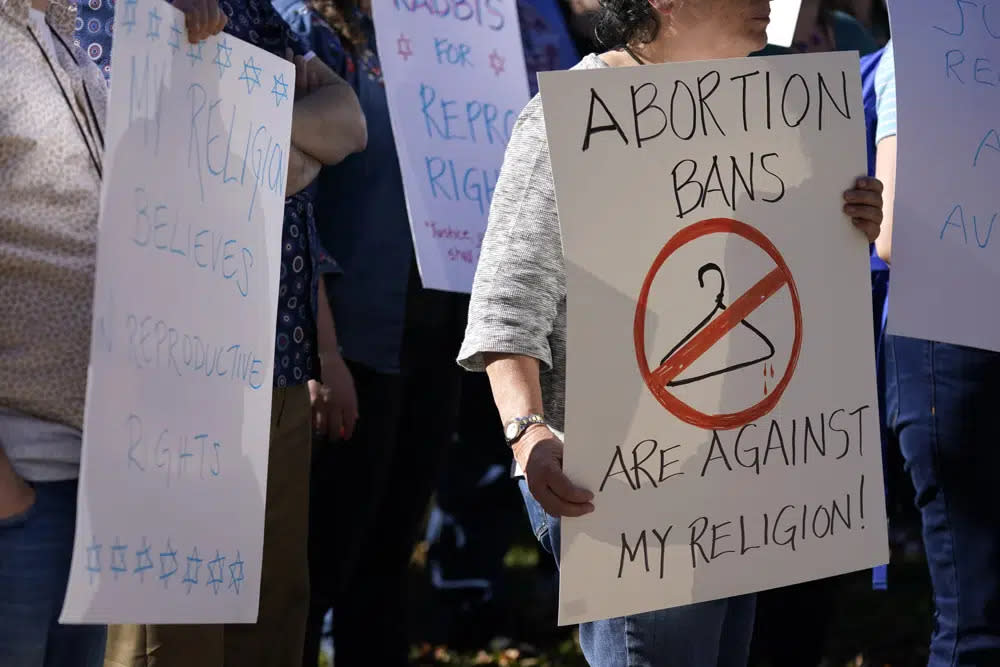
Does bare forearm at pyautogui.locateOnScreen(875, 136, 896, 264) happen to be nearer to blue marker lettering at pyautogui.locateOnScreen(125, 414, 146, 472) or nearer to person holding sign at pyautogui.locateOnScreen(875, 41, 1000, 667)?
person holding sign at pyautogui.locateOnScreen(875, 41, 1000, 667)

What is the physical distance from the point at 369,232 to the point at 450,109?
0.36 m

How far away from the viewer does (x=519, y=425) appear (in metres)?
1.98

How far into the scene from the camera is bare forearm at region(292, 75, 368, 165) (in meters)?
2.45

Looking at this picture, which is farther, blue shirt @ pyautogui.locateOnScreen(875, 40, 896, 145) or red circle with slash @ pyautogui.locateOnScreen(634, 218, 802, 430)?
blue shirt @ pyautogui.locateOnScreen(875, 40, 896, 145)

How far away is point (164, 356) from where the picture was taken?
177 cm

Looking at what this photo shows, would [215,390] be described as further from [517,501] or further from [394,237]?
[517,501]

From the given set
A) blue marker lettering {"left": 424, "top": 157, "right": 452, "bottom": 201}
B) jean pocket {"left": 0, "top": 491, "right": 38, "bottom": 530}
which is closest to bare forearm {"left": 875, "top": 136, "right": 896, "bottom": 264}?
blue marker lettering {"left": 424, "top": 157, "right": 452, "bottom": 201}

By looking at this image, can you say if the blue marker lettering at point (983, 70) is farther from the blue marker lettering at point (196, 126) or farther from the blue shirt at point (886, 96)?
the blue marker lettering at point (196, 126)

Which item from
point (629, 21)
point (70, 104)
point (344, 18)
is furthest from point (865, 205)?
point (344, 18)

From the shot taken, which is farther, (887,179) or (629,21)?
(887,179)

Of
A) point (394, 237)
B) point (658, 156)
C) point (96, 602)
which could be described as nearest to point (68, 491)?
point (96, 602)

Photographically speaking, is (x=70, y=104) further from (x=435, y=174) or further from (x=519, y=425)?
(x=435, y=174)

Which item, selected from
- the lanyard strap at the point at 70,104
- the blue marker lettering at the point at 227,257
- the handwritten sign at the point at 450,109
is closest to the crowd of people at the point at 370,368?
the lanyard strap at the point at 70,104

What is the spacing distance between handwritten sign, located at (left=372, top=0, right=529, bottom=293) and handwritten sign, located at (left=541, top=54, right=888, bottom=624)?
117cm
